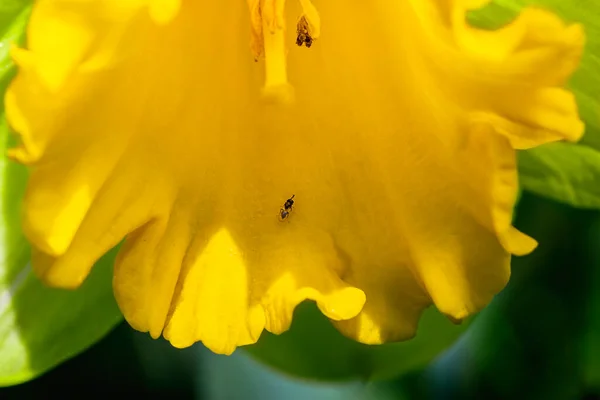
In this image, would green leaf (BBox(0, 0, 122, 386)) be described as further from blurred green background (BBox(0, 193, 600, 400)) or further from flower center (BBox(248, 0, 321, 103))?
blurred green background (BBox(0, 193, 600, 400))

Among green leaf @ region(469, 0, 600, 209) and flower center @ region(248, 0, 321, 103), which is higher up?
flower center @ region(248, 0, 321, 103)

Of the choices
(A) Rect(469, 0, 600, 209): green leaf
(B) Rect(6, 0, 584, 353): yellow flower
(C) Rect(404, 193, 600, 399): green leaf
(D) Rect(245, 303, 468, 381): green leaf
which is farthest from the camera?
(C) Rect(404, 193, 600, 399): green leaf

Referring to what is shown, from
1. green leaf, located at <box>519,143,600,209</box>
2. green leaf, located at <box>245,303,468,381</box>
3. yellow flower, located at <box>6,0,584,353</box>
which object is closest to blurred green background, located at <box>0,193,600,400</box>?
green leaf, located at <box>245,303,468,381</box>

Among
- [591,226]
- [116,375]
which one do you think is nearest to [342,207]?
[591,226]

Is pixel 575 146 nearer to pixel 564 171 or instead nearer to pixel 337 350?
pixel 564 171

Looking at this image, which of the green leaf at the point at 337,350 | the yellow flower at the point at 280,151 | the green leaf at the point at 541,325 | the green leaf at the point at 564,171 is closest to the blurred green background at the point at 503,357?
the green leaf at the point at 541,325

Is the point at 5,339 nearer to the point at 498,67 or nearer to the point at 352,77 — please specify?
the point at 352,77
